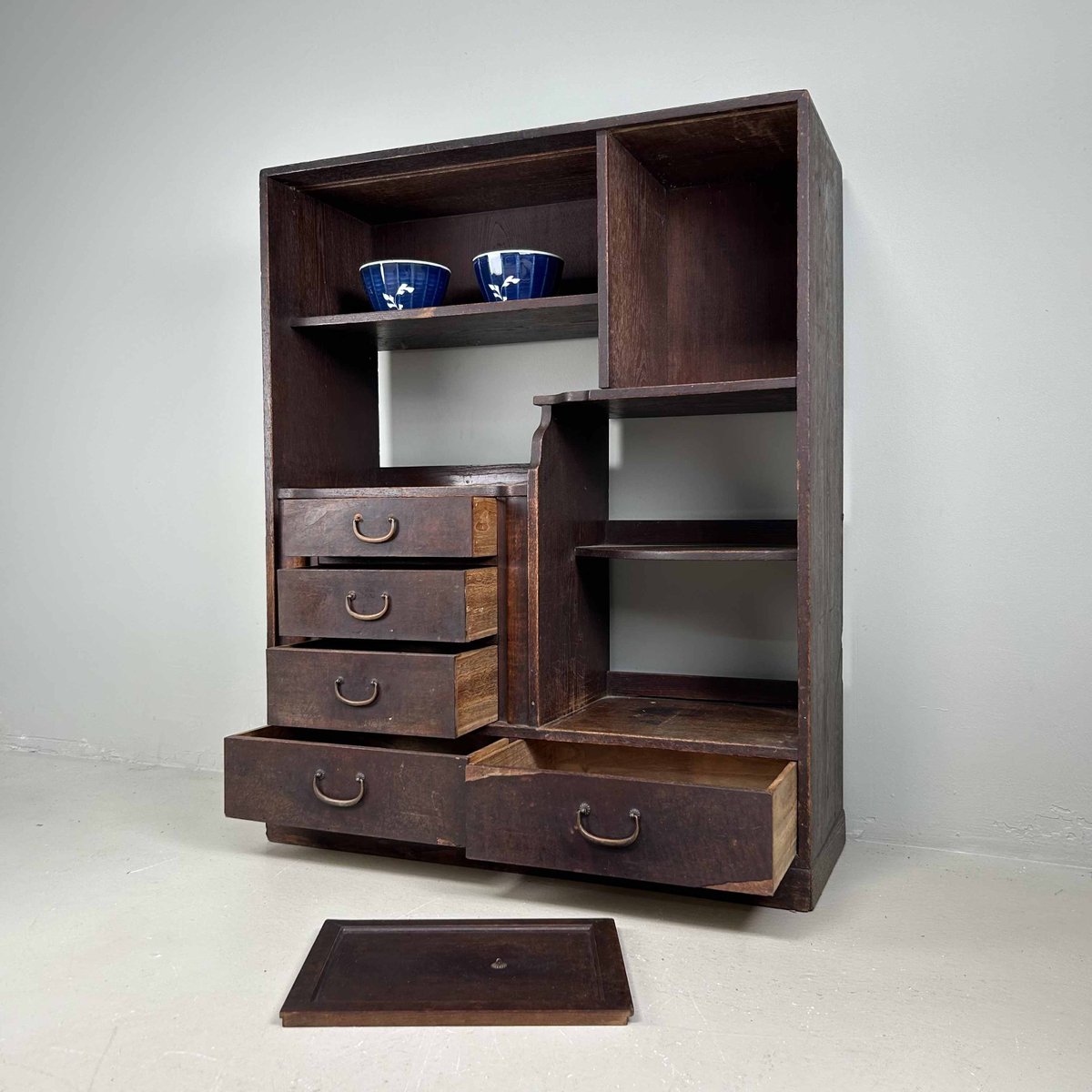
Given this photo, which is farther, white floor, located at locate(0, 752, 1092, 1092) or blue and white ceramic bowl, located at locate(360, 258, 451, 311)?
blue and white ceramic bowl, located at locate(360, 258, 451, 311)

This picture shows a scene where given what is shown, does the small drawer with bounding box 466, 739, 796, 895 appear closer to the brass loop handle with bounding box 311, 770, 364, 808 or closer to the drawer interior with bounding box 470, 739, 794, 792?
the drawer interior with bounding box 470, 739, 794, 792

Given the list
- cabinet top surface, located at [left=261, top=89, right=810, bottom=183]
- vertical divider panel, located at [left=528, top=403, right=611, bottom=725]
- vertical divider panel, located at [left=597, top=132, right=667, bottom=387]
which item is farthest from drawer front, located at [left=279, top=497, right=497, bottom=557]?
cabinet top surface, located at [left=261, top=89, right=810, bottom=183]

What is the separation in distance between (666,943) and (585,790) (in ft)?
0.95

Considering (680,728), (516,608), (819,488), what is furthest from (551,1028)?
(819,488)

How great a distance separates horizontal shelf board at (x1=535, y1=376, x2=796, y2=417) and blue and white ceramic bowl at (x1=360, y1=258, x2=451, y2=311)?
445mm

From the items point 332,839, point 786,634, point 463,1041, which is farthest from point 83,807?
point 786,634

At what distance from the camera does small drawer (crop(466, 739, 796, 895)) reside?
5.65 feet

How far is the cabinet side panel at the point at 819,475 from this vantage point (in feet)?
6.29

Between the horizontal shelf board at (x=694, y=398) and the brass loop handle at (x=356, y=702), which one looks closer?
the horizontal shelf board at (x=694, y=398)

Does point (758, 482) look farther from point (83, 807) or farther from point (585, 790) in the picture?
point (83, 807)

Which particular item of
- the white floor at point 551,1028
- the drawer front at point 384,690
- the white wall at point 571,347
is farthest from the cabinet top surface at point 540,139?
the white floor at point 551,1028

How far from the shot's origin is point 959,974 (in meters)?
1.66

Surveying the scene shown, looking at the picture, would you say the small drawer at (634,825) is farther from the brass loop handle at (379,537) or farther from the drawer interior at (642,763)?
the brass loop handle at (379,537)

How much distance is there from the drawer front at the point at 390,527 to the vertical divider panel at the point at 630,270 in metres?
0.38
